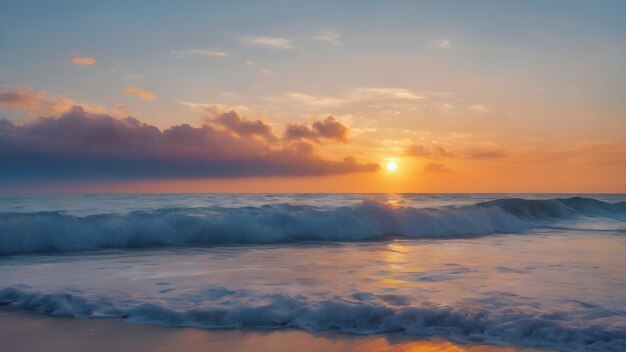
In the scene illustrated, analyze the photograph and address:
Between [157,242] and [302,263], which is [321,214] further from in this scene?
[302,263]

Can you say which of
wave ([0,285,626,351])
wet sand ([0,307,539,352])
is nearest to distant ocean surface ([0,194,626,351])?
wave ([0,285,626,351])

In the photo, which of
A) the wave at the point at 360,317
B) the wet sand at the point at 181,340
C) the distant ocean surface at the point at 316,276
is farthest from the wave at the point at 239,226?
the wet sand at the point at 181,340

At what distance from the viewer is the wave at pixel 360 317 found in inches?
185

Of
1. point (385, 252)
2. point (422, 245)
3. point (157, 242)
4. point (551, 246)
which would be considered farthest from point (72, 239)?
point (551, 246)

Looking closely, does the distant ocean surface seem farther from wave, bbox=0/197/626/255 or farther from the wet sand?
the wet sand

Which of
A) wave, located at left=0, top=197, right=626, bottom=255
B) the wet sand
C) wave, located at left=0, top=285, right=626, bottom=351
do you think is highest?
wave, located at left=0, top=197, right=626, bottom=255

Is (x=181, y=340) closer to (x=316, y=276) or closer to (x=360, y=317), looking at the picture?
(x=360, y=317)

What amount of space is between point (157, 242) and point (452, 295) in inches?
399

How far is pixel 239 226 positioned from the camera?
15.9 m

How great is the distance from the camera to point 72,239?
44.2 feet

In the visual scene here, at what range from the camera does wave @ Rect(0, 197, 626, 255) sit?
13.3 metres

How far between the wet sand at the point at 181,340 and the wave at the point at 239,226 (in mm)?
8362

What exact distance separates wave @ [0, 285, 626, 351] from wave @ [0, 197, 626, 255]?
7667 mm

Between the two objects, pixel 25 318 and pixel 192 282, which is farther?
pixel 192 282
